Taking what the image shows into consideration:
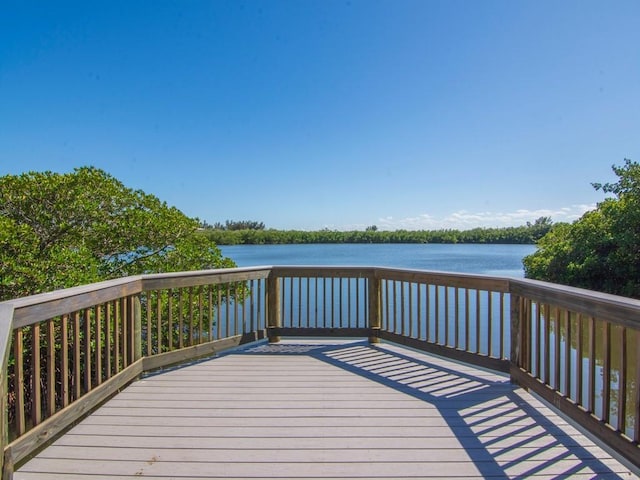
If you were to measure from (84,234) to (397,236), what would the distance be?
31.9 meters

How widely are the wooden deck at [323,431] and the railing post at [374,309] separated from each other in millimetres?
844

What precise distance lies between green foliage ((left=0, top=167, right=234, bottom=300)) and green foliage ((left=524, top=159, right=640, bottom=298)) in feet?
30.4

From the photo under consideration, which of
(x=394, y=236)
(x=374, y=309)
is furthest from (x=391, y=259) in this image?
(x=374, y=309)

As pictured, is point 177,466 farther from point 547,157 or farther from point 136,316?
point 547,157

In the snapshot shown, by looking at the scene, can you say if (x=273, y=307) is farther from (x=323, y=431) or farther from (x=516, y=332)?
(x=516, y=332)

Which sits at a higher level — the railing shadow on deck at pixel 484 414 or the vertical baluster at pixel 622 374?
the vertical baluster at pixel 622 374

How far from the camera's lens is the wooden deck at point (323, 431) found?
1.92m

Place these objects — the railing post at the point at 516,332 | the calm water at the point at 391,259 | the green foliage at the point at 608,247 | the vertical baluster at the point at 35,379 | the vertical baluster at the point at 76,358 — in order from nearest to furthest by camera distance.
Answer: the vertical baluster at the point at 35,379 < the vertical baluster at the point at 76,358 < the railing post at the point at 516,332 < the green foliage at the point at 608,247 < the calm water at the point at 391,259

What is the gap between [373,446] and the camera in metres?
2.15

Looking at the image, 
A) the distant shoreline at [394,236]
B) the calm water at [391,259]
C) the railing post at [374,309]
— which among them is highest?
the distant shoreline at [394,236]

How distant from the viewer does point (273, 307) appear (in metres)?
4.52

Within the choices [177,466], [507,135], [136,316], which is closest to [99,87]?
[136,316]

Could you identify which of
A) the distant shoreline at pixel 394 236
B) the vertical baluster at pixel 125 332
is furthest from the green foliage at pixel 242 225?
the vertical baluster at pixel 125 332

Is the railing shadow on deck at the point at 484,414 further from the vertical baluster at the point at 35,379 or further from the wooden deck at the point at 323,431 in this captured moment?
the vertical baluster at the point at 35,379
